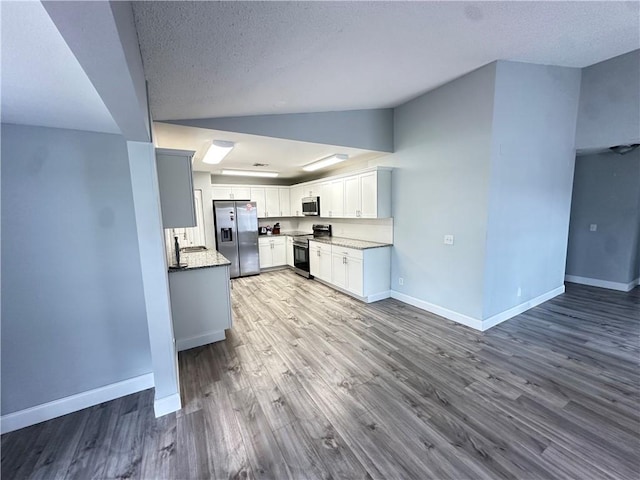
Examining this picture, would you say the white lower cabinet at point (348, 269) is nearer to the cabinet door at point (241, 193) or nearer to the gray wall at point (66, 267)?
the cabinet door at point (241, 193)

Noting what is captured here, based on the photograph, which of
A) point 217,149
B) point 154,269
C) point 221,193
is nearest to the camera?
point 154,269

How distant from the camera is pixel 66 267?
2043mm

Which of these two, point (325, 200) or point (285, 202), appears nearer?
point (325, 200)

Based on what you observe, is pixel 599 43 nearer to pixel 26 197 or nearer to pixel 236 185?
pixel 26 197

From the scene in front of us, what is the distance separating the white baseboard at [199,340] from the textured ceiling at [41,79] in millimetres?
2265

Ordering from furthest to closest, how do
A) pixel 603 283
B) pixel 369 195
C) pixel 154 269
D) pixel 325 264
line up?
pixel 325 264, pixel 603 283, pixel 369 195, pixel 154 269

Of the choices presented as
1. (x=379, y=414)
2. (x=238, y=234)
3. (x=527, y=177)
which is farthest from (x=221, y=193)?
(x=527, y=177)

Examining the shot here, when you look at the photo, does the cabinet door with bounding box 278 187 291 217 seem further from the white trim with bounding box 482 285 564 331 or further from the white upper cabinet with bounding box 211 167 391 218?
the white trim with bounding box 482 285 564 331

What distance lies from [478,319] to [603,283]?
349cm

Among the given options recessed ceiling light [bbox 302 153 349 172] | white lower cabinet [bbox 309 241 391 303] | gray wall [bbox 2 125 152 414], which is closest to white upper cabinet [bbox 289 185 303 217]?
recessed ceiling light [bbox 302 153 349 172]

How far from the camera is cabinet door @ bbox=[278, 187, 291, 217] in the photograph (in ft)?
22.5

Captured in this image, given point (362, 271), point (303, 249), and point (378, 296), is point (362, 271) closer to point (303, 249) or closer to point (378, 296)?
point (378, 296)

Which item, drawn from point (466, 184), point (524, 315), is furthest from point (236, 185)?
point (524, 315)

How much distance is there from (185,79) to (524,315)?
15.7ft
